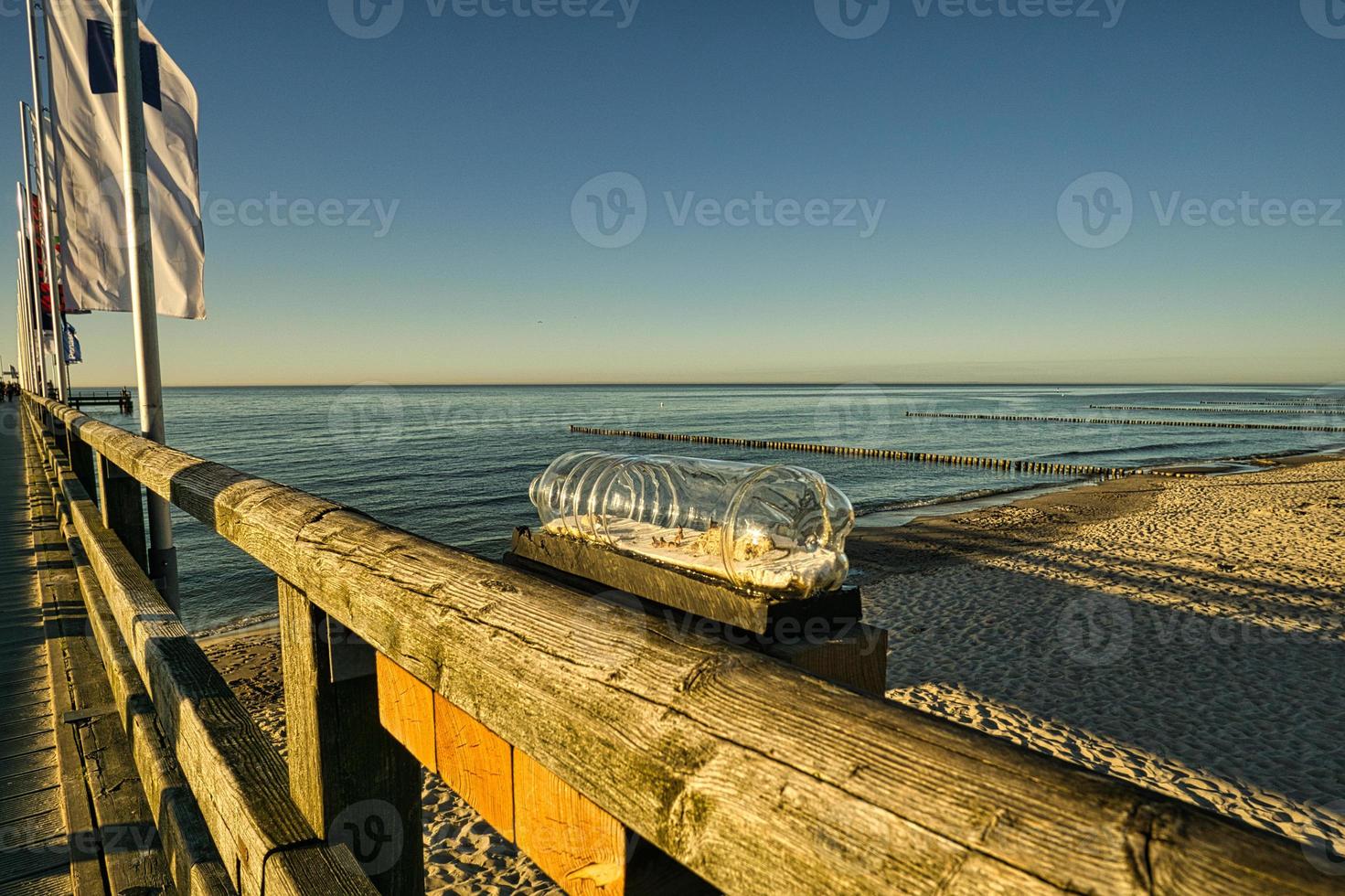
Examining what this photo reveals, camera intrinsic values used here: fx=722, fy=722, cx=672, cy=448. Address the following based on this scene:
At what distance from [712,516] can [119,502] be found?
4942 millimetres

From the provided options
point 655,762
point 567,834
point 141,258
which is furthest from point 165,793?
point 141,258

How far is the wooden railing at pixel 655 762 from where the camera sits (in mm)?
537

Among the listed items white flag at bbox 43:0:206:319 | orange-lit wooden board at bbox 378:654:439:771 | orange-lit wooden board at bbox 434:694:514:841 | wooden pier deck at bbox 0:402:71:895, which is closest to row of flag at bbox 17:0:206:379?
white flag at bbox 43:0:206:319

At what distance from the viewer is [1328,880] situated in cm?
44

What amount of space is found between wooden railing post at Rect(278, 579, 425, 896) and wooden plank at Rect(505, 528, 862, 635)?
0.76 meters

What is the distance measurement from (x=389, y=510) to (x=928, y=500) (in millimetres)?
21839

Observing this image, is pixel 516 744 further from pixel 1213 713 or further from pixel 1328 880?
pixel 1213 713

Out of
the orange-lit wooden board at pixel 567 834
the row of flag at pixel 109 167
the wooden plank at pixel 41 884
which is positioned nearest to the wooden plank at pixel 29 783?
the wooden plank at pixel 41 884

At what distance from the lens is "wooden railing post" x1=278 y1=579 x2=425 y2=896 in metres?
1.65

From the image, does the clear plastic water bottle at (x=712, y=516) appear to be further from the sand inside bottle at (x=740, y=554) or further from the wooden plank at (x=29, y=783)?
the wooden plank at (x=29, y=783)

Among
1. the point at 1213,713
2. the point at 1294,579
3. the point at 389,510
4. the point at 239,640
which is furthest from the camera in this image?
the point at 389,510

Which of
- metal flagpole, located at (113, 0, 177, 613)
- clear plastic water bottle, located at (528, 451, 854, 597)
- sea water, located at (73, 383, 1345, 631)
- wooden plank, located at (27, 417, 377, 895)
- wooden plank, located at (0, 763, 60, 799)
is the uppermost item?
metal flagpole, located at (113, 0, 177, 613)

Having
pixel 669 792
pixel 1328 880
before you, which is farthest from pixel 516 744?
pixel 1328 880

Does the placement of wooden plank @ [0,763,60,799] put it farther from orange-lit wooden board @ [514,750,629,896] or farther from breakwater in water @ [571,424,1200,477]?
breakwater in water @ [571,424,1200,477]
